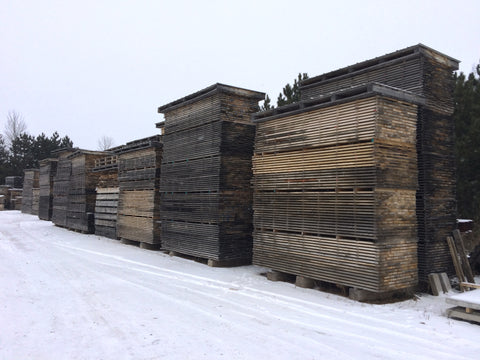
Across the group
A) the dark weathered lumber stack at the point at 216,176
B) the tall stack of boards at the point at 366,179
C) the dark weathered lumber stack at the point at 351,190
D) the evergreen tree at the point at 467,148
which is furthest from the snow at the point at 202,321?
the evergreen tree at the point at 467,148

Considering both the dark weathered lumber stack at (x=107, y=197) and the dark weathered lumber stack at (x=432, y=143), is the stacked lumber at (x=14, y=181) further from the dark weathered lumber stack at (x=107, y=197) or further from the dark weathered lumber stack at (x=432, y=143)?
the dark weathered lumber stack at (x=432, y=143)

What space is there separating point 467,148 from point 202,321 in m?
11.3

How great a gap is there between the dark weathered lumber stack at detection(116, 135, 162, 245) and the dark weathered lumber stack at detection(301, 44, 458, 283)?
984cm

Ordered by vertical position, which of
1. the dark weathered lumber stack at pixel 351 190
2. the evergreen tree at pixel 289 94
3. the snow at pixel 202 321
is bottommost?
the snow at pixel 202 321

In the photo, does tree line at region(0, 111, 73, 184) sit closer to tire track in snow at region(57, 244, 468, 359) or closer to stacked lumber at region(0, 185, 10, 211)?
stacked lumber at region(0, 185, 10, 211)

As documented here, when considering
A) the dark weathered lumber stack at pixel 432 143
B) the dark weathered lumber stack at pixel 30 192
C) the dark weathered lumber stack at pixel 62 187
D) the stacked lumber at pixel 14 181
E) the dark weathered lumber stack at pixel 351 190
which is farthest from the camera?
the stacked lumber at pixel 14 181

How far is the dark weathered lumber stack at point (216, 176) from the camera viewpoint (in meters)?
12.3

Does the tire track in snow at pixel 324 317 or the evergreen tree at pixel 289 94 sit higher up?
the evergreen tree at pixel 289 94

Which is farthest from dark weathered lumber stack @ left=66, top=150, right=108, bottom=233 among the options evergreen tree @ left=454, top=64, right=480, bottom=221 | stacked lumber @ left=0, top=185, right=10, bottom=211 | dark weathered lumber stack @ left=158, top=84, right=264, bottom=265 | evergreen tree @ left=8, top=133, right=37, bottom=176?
evergreen tree @ left=8, top=133, right=37, bottom=176

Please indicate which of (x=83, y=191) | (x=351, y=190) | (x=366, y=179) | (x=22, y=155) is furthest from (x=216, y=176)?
(x=22, y=155)

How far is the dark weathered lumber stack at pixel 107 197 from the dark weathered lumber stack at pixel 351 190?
12.0 metres

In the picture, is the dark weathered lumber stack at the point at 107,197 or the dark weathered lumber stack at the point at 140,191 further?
the dark weathered lumber stack at the point at 107,197

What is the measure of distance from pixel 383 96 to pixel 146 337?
6489mm

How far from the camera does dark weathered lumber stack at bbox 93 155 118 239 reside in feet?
63.9
